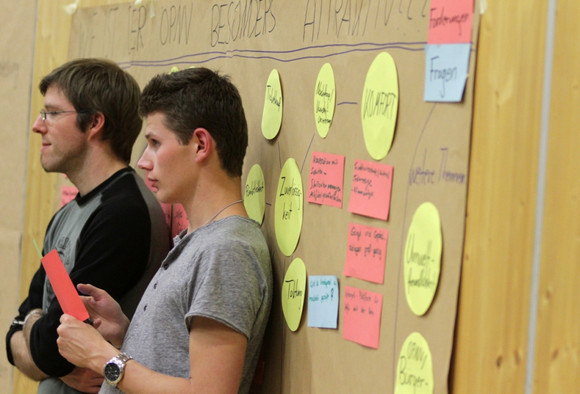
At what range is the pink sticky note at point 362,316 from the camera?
1.66 metres

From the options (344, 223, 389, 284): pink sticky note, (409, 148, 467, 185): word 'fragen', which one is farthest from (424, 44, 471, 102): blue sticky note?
(344, 223, 389, 284): pink sticky note

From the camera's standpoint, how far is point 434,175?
152 centimetres

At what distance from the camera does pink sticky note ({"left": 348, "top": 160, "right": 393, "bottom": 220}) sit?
1655 millimetres

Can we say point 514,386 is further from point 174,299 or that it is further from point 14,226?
point 14,226

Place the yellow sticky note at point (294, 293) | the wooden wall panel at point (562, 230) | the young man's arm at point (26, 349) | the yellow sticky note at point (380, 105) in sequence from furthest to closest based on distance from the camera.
→ the young man's arm at point (26, 349), the yellow sticky note at point (294, 293), the yellow sticky note at point (380, 105), the wooden wall panel at point (562, 230)

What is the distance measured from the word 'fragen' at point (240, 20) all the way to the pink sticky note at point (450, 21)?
2.17 feet

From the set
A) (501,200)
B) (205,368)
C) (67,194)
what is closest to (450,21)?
(501,200)

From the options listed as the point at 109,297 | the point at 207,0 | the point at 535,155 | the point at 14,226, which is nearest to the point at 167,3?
the point at 207,0

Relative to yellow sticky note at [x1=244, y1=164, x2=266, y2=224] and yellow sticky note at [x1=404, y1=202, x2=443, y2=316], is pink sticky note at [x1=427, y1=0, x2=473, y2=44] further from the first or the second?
yellow sticky note at [x1=244, y1=164, x2=266, y2=224]

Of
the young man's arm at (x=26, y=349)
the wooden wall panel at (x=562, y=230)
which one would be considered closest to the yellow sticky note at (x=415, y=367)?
the wooden wall panel at (x=562, y=230)

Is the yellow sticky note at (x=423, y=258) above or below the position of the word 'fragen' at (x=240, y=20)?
below

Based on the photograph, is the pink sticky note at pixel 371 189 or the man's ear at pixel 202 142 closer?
the pink sticky note at pixel 371 189

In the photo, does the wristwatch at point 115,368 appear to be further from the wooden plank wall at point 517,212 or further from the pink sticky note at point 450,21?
the pink sticky note at point 450,21

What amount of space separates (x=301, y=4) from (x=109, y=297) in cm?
89
